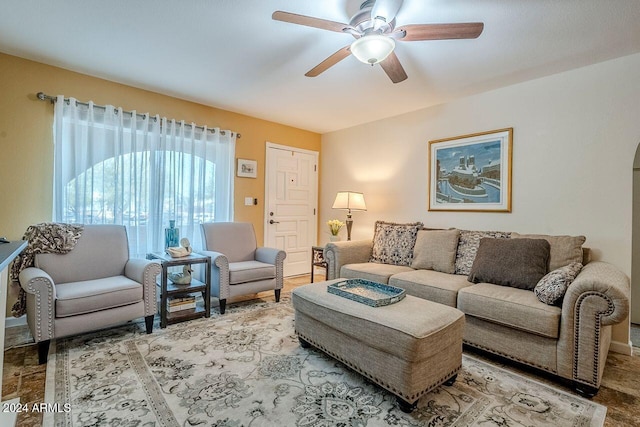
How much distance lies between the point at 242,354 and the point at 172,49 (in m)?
2.44

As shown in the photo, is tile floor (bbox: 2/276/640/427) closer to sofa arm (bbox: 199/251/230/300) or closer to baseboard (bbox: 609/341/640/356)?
baseboard (bbox: 609/341/640/356)

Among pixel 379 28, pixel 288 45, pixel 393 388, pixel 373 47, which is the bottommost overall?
pixel 393 388

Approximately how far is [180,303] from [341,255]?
1.73 metres

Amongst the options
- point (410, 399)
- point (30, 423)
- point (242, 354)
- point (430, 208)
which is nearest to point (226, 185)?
point (242, 354)

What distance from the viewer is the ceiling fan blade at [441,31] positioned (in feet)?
5.67

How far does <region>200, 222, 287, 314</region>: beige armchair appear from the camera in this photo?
314cm

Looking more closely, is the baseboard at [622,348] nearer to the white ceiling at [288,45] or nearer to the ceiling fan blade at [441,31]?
the white ceiling at [288,45]

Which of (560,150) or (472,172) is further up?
(560,150)

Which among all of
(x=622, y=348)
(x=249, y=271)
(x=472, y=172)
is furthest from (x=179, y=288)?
(x=622, y=348)

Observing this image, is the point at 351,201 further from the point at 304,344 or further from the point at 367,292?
the point at 304,344

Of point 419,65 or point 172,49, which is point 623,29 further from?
point 172,49

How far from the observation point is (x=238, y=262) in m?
3.62

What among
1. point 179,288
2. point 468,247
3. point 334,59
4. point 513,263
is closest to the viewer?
point 334,59

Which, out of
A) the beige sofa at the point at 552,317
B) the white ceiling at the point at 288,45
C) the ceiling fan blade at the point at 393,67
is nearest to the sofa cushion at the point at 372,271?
the beige sofa at the point at 552,317
